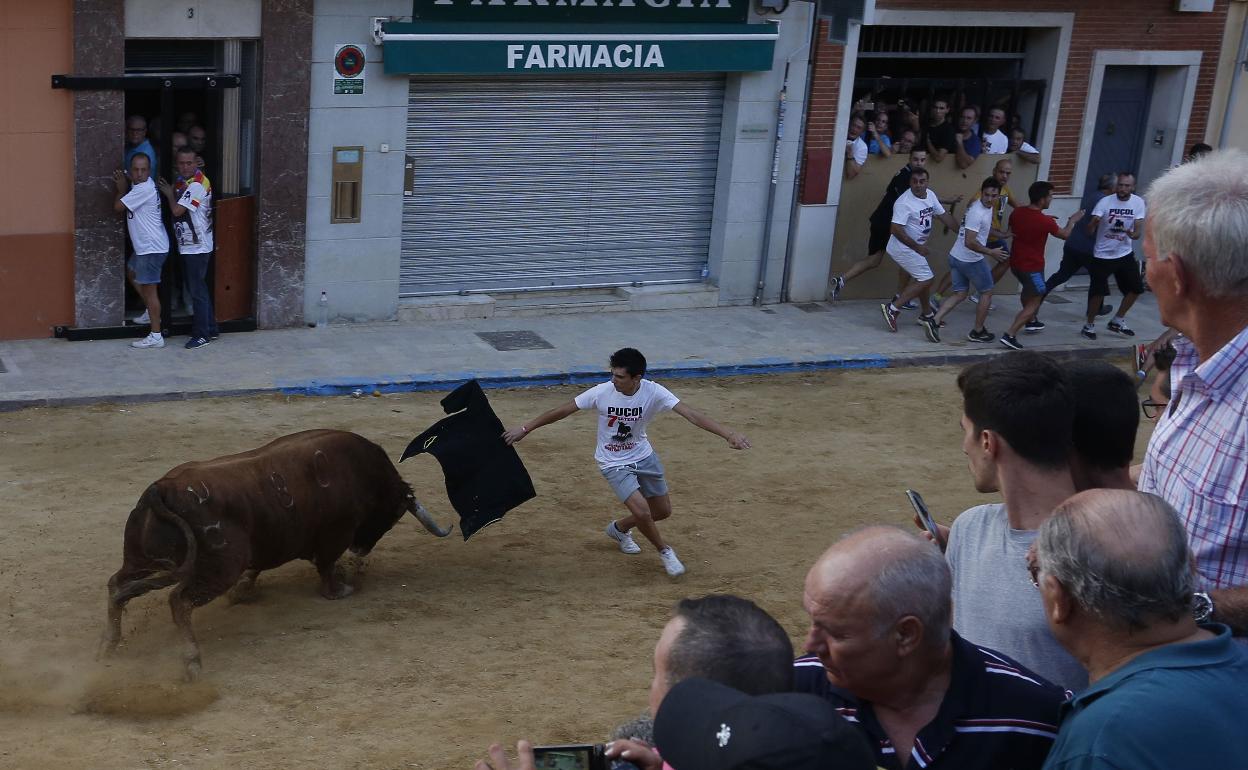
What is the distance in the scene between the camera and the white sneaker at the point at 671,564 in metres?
9.80

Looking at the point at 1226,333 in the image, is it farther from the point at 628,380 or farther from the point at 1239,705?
the point at 628,380

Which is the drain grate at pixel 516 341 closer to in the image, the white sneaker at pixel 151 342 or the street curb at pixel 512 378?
the street curb at pixel 512 378

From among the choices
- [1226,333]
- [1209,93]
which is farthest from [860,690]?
[1209,93]

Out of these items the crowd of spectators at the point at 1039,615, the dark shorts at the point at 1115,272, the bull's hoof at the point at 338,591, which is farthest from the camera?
the dark shorts at the point at 1115,272

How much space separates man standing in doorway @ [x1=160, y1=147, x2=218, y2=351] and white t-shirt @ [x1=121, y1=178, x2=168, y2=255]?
0.53 ft

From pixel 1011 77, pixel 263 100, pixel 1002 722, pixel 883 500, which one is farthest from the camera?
pixel 1011 77

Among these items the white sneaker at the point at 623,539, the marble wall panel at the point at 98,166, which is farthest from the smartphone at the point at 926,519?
the marble wall panel at the point at 98,166

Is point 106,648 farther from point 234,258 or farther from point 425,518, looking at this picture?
point 234,258

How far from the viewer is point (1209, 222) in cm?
381

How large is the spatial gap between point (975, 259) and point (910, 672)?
12995 mm

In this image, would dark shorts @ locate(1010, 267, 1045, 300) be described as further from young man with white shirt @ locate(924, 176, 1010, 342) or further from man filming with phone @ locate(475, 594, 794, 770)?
man filming with phone @ locate(475, 594, 794, 770)

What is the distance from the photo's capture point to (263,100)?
1382 centimetres

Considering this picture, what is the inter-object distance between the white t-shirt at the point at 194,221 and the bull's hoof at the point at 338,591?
535 cm

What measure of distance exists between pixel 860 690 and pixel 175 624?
5.58 metres
